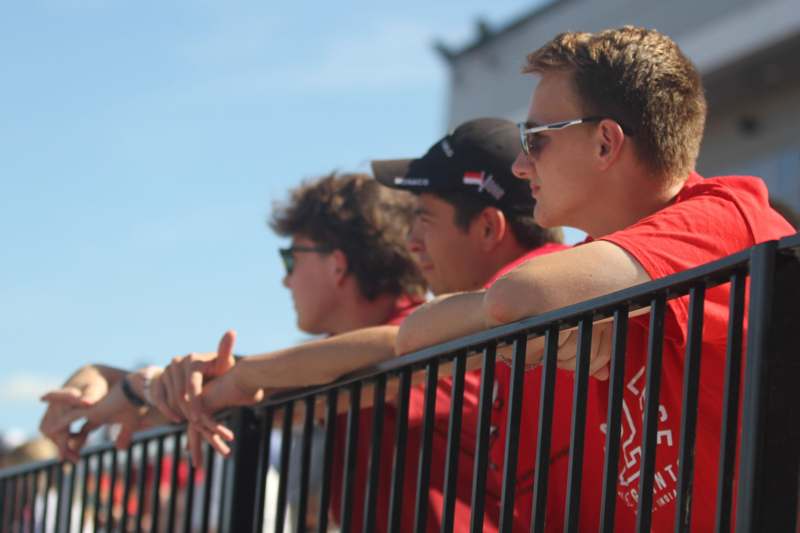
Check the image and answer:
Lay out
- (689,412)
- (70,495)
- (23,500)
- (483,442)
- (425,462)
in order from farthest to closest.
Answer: (23,500) → (70,495) → (425,462) → (483,442) → (689,412)

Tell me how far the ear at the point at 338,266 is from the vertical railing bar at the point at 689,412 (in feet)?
8.51

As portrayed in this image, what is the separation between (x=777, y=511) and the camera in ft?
5.96

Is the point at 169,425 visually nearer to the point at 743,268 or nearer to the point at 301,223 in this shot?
the point at 301,223

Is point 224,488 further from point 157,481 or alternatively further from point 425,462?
point 425,462

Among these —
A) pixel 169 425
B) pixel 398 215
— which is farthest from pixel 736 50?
pixel 169 425

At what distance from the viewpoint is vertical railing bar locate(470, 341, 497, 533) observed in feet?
7.85

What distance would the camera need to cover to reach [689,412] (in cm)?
199

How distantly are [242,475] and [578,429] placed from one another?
1467 mm

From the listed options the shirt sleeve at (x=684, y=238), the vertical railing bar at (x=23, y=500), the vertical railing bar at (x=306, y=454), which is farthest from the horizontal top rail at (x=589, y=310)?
the vertical railing bar at (x=23, y=500)

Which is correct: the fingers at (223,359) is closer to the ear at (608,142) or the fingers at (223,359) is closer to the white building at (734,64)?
the ear at (608,142)

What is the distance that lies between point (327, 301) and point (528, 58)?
173cm

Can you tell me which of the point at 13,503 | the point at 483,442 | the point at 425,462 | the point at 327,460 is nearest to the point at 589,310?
the point at 483,442

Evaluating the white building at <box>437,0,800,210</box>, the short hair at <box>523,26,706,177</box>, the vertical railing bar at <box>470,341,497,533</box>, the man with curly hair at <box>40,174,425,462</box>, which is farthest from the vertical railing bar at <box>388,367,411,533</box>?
the white building at <box>437,0,800,210</box>

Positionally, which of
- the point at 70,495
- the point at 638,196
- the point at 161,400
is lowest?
the point at 70,495
